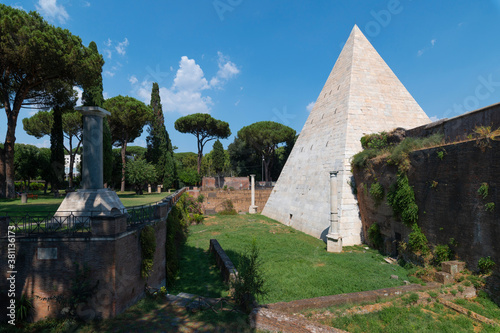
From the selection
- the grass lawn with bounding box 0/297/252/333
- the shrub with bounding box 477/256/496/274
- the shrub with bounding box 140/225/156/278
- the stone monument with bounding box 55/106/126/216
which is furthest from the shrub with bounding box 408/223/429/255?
the stone monument with bounding box 55/106/126/216

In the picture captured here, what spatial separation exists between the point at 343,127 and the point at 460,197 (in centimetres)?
769

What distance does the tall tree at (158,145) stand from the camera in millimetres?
34531

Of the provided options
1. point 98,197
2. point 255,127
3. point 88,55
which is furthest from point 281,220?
point 255,127

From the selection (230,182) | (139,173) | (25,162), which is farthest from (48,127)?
(230,182)

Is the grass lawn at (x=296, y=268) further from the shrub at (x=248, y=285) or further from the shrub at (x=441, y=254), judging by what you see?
the shrub at (x=441, y=254)

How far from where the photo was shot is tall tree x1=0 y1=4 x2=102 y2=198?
47.9ft

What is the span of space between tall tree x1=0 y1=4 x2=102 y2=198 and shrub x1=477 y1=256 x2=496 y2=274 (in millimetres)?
22425

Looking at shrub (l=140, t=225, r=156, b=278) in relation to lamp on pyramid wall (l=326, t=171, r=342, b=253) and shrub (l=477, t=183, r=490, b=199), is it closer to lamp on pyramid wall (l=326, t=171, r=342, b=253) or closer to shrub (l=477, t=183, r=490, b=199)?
lamp on pyramid wall (l=326, t=171, r=342, b=253)

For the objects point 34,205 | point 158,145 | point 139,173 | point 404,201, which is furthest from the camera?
point 158,145

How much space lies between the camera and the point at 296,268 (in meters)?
9.47

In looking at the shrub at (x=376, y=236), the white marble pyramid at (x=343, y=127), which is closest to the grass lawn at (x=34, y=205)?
the white marble pyramid at (x=343, y=127)

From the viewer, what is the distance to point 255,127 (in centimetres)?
4034

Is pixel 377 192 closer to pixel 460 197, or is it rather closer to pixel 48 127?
pixel 460 197

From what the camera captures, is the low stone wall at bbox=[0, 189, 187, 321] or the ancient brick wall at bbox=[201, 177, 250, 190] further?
the ancient brick wall at bbox=[201, 177, 250, 190]
